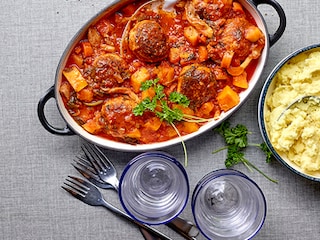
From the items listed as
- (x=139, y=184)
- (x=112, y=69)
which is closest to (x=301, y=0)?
(x=112, y=69)

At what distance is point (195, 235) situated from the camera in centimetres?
361

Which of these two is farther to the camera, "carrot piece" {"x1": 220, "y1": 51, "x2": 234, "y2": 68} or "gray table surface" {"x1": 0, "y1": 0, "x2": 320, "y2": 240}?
"gray table surface" {"x1": 0, "y1": 0, "x2": 320, "y2": 240}

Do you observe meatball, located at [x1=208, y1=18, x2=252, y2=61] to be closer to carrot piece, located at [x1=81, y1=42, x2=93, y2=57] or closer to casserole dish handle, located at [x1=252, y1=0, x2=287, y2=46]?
casserole dish handle, located at [x1=252, y1=0, x2=287, y2=46]

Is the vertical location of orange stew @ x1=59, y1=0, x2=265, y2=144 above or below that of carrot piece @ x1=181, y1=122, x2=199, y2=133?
above

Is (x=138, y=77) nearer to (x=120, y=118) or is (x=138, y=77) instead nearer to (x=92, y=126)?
(x=120, y=118)

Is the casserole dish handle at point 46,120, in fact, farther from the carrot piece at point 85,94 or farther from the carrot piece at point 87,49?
the carrot piece at point 87,49

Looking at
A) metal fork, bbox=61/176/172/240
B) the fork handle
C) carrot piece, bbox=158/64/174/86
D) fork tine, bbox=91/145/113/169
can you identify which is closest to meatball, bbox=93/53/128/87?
carrot piece, bbox=158/64/174/86

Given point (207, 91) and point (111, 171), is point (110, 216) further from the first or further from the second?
point (207, 91)

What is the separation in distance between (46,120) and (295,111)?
1.77 meters

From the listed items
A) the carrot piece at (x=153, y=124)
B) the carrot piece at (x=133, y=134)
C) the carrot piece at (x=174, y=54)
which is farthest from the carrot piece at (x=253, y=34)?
the carrot piece at (x=133, y=134)

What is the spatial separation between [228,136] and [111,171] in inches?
36.2

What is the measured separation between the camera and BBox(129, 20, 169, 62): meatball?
10.8ft

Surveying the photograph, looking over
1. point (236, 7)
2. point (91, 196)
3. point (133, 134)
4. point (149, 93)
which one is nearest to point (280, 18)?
point (236, 7)

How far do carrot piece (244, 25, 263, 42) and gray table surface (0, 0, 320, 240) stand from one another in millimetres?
346
